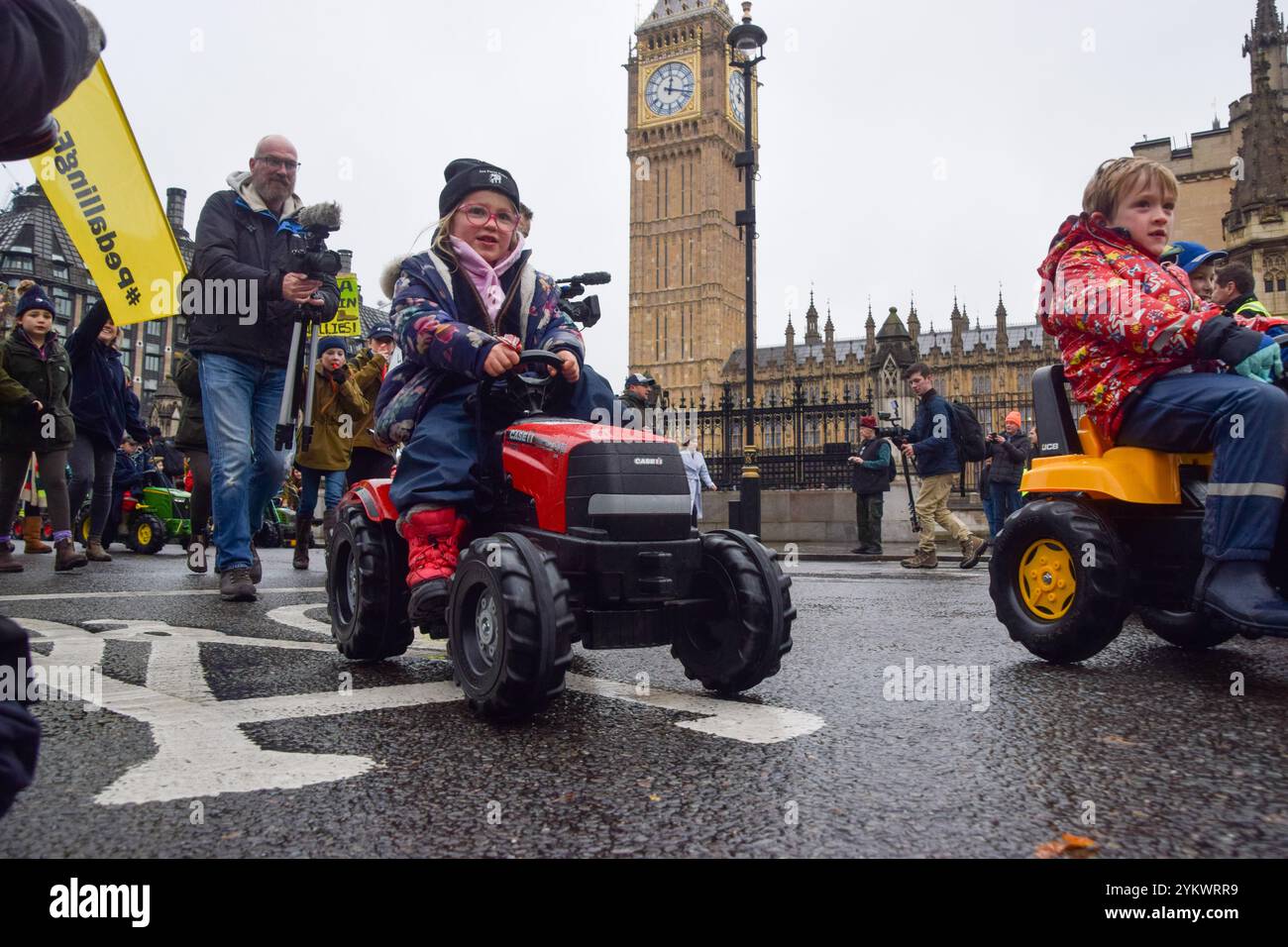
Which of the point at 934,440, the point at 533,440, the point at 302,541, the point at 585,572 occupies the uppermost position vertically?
the point at 934,440

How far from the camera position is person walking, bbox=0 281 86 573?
22.7ft

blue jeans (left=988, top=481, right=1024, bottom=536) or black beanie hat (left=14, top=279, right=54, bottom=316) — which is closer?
black beanie hat (left=14, top=279, right=54, bottom=316)

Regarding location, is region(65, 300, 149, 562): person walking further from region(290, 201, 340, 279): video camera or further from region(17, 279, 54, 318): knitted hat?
region(290, 201, 340, 279): video camera

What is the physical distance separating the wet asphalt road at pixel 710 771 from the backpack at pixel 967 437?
277 inches

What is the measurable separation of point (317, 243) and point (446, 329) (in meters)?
2.50

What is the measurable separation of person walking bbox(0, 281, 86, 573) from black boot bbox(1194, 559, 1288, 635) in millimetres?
7227

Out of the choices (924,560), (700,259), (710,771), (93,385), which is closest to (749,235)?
(924,560)

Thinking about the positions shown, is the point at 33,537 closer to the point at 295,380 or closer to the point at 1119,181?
the point at 295,380

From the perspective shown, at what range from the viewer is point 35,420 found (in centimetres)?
698

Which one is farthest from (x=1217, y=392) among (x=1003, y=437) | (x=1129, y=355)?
(x=1003, y=437)

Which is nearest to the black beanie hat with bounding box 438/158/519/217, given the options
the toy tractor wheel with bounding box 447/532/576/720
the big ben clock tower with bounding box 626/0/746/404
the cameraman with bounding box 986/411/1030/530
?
the toy tractor wheel with bounding box 447/532/576/720

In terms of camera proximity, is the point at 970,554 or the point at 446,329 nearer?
the point at 446,329

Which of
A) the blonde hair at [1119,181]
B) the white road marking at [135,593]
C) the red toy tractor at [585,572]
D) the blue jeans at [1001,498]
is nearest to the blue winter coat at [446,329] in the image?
the red toy tractor at [585,572]

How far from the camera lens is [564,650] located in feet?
7.38
